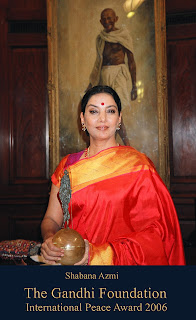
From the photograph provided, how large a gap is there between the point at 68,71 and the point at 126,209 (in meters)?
1.84

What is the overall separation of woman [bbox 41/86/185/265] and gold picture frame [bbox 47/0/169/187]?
1.22m

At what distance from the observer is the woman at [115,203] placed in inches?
49.9

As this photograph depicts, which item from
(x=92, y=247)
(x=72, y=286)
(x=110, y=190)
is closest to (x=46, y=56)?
(x=110, y=190)

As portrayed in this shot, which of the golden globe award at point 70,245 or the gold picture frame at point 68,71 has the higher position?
the gold picture frame at point 68,71

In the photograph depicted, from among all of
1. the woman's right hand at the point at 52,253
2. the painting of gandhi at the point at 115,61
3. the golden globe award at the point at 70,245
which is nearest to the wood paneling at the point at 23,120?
the painting of gandhi at the point at 115,61

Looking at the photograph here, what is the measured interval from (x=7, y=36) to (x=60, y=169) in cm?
196

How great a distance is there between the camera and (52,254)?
41.6 inches

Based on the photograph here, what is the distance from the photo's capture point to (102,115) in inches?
59.9

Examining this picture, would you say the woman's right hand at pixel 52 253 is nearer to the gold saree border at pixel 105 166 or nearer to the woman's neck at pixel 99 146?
the gold saree border at pixel 105 166

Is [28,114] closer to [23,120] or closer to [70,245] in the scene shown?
[23,120]

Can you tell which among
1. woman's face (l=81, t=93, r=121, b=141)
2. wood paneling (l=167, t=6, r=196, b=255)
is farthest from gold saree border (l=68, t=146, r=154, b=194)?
wood paneling (l=167, t=6, r=196, b=255)

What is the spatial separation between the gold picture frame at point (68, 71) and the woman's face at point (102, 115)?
131 centimetres

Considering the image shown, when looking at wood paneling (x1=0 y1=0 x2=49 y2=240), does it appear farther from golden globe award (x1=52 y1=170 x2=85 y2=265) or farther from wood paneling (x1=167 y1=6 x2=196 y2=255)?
golden globe award (x1=52 y1=170 x2=85 y2=265)

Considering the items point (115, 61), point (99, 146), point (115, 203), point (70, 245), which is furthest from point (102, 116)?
point (115, 61)
